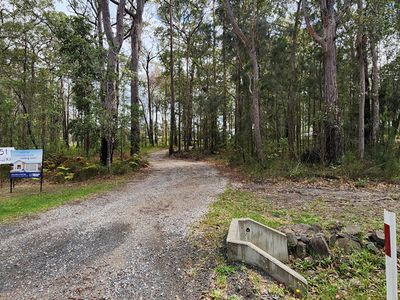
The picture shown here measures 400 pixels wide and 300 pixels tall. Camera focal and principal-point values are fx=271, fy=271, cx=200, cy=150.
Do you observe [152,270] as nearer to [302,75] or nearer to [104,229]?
[104,229]

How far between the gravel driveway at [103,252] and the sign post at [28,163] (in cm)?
250

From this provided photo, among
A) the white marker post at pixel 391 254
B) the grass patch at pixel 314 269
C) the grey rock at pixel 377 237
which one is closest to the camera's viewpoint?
the white marker post at pixel 391 254

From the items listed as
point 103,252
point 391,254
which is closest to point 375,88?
point 391,254

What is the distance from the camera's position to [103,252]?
375cm

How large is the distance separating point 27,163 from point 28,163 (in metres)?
0.03

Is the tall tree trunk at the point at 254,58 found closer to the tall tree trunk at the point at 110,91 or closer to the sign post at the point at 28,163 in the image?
the tall tree trunk at the point at 110,91

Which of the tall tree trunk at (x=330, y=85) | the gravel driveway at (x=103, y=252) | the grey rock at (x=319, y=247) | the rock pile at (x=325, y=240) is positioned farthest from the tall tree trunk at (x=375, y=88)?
the grey rock at (x=319, y=247)

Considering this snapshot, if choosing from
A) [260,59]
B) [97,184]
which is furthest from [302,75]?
[97,184]

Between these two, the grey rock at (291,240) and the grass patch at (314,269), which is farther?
the grey rock at (291,240)

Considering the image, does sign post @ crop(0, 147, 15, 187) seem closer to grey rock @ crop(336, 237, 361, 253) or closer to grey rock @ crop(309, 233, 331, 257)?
grey rock @ crop(309, 233, 331, 257)

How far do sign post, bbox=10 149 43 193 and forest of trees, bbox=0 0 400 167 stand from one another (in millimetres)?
2138

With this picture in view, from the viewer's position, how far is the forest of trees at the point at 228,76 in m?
9.98

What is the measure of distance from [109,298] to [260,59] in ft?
44.2

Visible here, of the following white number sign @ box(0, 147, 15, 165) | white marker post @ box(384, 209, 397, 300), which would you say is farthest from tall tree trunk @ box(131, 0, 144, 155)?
white marker post @ box(384, 209, 397, 300)
